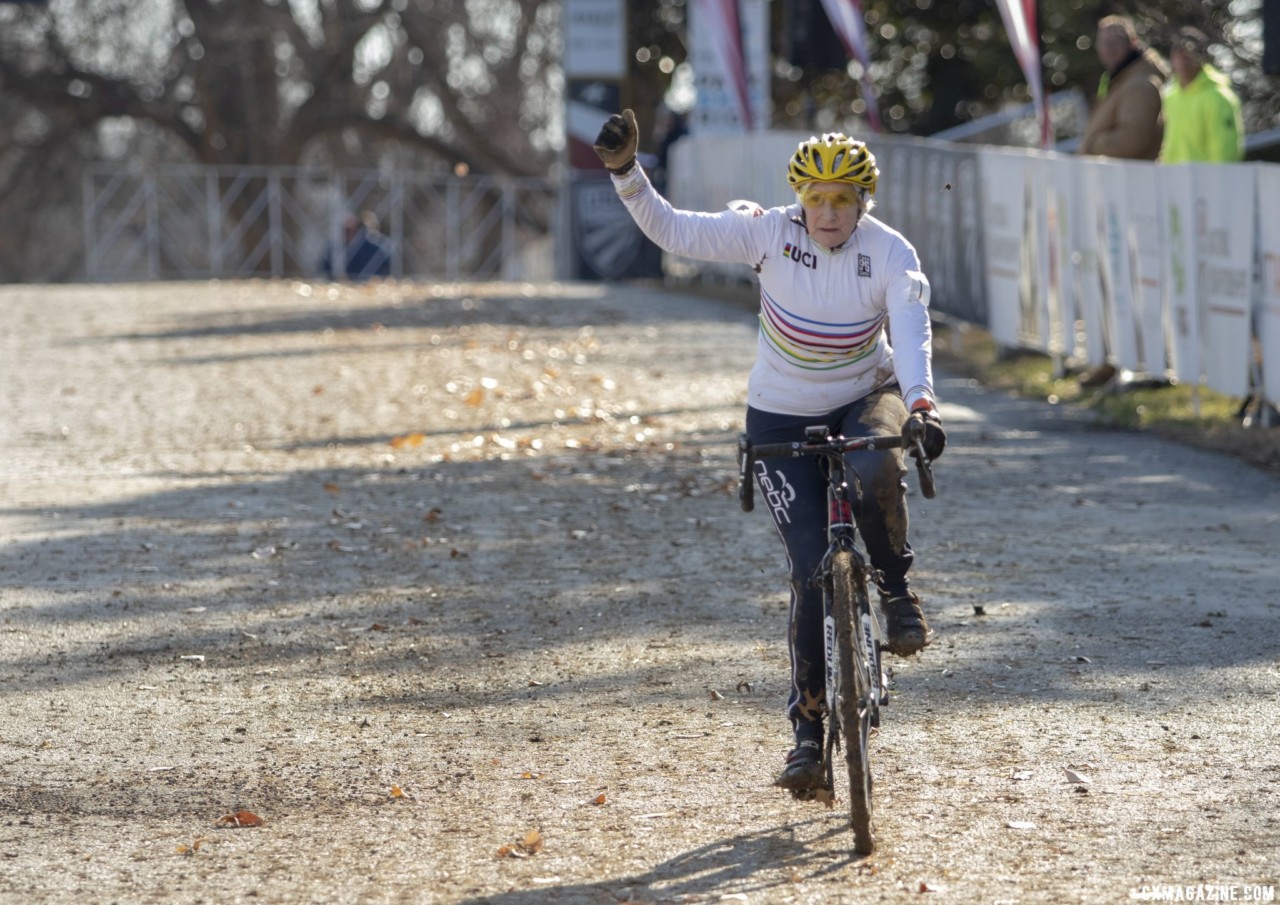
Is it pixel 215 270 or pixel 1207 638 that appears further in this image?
pixel 215 270

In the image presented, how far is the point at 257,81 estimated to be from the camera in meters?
36.7

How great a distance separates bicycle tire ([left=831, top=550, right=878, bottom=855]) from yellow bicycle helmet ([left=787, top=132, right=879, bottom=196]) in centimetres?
107

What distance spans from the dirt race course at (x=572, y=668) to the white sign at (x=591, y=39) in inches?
632

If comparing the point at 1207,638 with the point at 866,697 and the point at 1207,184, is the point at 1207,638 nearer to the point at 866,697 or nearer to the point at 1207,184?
the point at 866,697

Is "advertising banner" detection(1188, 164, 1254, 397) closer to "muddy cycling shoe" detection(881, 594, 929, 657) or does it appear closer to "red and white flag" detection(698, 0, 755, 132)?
"muddy cycling shoe" detection(881, 594, 929, 657)

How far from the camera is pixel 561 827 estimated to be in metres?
5.53

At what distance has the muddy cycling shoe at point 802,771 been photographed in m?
5.48

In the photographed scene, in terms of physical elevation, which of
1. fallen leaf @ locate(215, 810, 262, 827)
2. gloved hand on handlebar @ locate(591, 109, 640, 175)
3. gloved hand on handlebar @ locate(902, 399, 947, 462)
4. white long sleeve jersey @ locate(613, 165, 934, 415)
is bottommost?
fallen leaf @ locate(215, 810, 262, 827)

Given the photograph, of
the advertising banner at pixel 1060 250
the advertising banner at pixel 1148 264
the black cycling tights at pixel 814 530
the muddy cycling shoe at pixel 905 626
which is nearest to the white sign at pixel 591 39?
the advertising banner at pixel 1060 250

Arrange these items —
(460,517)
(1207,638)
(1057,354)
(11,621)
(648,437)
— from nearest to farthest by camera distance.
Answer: (1207,638), (11,621), (460,517), (648,437), (1057,354)

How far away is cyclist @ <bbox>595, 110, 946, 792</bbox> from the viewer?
18.3 feet

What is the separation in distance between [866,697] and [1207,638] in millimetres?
Result: 2797

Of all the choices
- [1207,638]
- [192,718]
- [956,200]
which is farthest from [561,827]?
[956,200]

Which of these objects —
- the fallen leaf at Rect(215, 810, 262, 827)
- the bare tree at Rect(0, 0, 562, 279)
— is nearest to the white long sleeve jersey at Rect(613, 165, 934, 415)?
the fallen leaf at Rect(215, 810, 262, 827)
